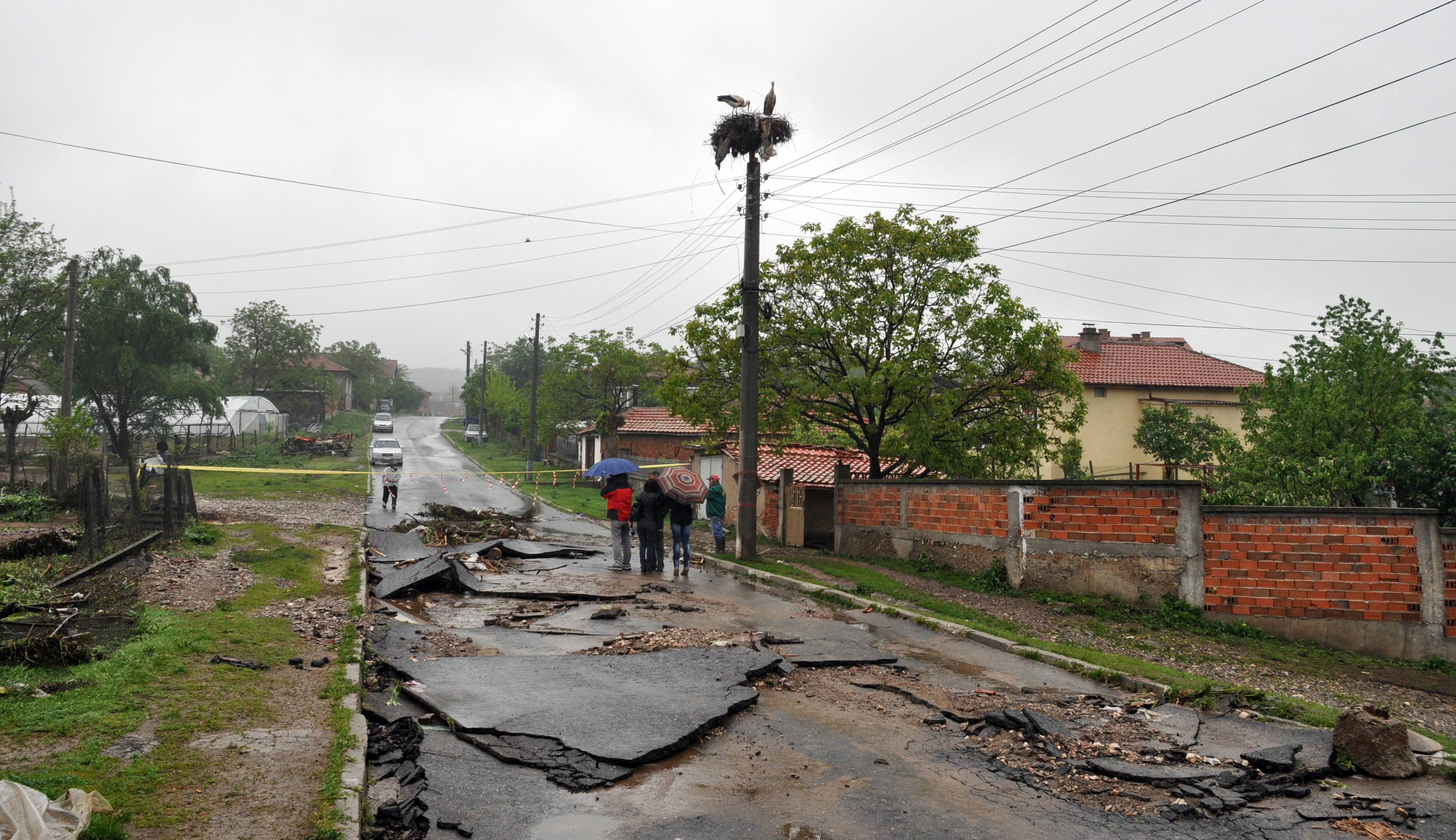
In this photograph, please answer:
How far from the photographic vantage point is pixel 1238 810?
5293 mm

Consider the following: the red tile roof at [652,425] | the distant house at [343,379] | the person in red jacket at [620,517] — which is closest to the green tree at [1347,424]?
the person in red jacket at [620,517]

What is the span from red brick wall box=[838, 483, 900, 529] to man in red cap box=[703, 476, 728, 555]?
285 cm

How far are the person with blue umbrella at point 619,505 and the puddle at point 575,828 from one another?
36.1 ft

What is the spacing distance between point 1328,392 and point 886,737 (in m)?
14.8

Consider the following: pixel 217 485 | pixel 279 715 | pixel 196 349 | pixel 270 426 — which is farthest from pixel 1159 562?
pixel 270 426

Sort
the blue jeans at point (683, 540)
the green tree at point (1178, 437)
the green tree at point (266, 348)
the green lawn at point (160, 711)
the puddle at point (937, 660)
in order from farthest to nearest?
the green tree at point (266, 348)
the green tree at point (1178, 437)
the blue jeans at point (683, 540)
the puddle at point (937, 660)
the green lawn at point (160, 711)

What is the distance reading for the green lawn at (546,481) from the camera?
32406 millimetres

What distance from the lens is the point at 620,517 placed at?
16.2 m

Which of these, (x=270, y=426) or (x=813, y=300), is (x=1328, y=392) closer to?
(x=813, y=300)

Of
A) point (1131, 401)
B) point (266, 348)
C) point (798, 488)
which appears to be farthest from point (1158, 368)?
point (266, 348)

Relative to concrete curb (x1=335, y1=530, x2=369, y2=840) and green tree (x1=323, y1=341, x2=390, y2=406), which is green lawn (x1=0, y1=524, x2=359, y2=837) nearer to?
concrete curb (x1=335, y1=530, x2=369, y2=840)

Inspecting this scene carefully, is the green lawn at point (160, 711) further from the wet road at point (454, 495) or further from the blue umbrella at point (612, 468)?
the wet road at point (454, 495)

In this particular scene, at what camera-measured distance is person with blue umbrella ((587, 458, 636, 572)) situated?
1614cm

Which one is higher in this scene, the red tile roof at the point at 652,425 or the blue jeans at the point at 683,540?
the red tile roof at the point at 652,425
